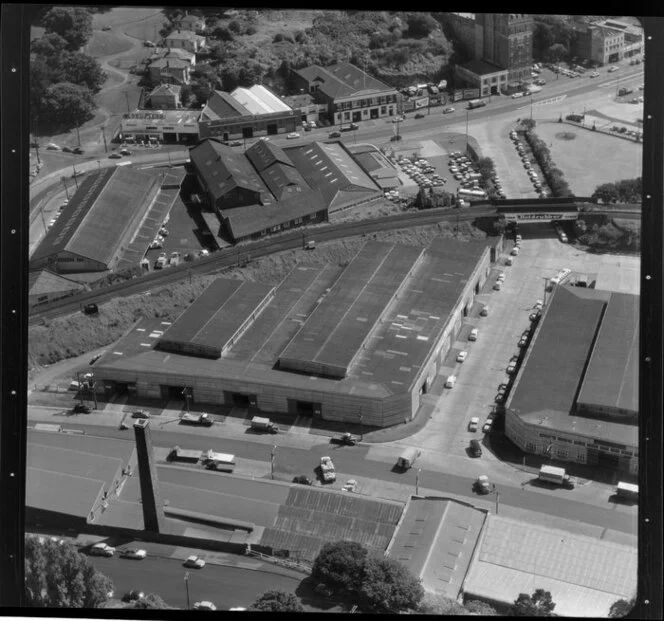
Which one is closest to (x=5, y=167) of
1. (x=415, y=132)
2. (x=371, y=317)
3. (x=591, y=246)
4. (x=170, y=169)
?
(x=371, y=317)

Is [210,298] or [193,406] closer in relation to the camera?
[193,406]

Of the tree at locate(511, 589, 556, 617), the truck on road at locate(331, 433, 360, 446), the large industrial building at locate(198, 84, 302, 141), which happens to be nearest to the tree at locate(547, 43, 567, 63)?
the large industrial building at locate(198, 84, 302, 141)

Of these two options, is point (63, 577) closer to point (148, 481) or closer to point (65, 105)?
point (148, 481)

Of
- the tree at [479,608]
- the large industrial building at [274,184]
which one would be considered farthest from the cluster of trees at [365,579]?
the large industrial building at [274,184]

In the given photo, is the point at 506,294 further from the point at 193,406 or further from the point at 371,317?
the point at 193,406

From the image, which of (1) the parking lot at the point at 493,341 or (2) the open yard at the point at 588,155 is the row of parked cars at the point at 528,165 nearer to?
(2) the open yard at the point at 588,155

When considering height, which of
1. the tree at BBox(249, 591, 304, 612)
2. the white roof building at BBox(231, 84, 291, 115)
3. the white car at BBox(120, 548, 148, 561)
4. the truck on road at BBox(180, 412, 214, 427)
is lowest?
the truck on road at BBox(180, 412, 214, 427)

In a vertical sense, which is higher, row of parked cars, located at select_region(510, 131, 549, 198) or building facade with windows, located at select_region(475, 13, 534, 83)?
building facade with windows, located at select_region(475, 13, 534, 83)

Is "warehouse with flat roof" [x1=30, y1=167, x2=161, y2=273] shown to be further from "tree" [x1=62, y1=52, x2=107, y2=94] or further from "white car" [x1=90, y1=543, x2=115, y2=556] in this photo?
"white car" [x1=90, y1=543, x2=115, y2=556]
